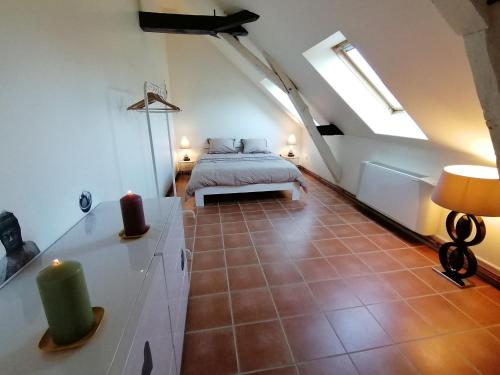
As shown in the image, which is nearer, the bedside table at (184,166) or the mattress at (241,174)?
the mattress at (241,174)

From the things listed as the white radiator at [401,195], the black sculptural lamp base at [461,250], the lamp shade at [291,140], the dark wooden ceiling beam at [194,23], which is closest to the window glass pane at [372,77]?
the white radiator at [401,195]

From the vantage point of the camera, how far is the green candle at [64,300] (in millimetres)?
504

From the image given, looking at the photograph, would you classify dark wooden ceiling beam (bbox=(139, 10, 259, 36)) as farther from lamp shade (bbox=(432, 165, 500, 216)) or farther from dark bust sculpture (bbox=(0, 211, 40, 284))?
dark bust sculpture (bbox=(0, 211, 40, 284))

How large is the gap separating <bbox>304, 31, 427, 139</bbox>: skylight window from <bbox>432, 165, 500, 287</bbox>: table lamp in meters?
0.72

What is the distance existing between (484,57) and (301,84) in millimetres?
2564

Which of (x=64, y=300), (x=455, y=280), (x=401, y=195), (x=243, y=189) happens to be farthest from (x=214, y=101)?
(x=64, y=300)

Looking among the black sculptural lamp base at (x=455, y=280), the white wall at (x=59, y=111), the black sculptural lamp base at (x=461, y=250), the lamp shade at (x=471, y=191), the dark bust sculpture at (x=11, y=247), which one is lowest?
the black sculptural lamp base at (x=455, y=280)

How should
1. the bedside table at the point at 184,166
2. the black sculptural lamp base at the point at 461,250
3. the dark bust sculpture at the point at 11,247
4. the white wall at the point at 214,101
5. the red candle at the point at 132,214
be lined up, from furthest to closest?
the bedside table at the point at 184,166
the white wall at the point at 214,101
the black sculptural lamp base at the point at 461,250
the red candle at the point at 132,214
the dark bust sculpture at the point at 11,247

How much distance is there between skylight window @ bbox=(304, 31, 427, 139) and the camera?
245 centimetres

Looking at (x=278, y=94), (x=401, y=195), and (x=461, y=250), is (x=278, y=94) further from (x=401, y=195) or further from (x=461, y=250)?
(x=461, y=250)

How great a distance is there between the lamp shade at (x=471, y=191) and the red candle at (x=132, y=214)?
192cm

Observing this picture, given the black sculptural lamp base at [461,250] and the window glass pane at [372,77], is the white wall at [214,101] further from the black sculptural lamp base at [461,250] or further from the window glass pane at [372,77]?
the black sculptural lamp base at [461,250]

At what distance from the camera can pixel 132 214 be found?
0.96 m

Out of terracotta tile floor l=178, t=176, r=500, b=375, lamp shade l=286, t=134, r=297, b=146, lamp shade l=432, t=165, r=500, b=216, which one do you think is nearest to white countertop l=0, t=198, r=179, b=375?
terracotta tile floor l=178, t=176, r=500, b=375
